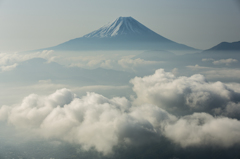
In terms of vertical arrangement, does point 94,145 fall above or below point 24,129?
below

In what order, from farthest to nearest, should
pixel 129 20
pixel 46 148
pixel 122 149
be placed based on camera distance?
pixel 129 20
pixel 122 149
pixel 46 148

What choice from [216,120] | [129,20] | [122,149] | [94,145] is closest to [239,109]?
[216,120]

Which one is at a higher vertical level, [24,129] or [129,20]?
[129,20]

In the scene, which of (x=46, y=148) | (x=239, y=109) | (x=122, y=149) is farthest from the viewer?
(x=239, y=109)

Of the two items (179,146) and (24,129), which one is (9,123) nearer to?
(24,129)

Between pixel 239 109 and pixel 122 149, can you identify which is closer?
pixel 122 149

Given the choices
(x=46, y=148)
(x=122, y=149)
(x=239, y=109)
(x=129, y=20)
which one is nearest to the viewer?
(x=46, y=148)

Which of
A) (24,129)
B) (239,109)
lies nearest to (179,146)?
(239,109)

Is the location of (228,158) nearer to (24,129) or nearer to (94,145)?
(94,145)

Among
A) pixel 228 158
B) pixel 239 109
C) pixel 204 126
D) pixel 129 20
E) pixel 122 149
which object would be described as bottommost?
pixel 228 158
